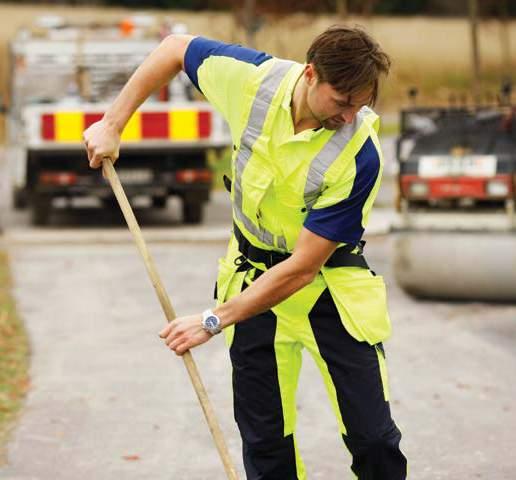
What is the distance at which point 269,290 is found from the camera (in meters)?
4.19

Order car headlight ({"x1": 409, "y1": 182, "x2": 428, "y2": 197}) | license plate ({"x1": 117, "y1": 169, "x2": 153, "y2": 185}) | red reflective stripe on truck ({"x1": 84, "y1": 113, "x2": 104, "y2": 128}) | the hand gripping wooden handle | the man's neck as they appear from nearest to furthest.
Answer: the man's neck
the hand gripping wooden handle
car headlight ({"x1": 409, "y1": 182, "x2": 428, "y2": 197})
red reflective stripe on truck ({"x1": 84, "y1": 113, "x2": 104, "y2": 128})
license plate ({"x1": 117, "y1": 169, "x2": 153, "y2": 185})

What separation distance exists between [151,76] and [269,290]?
843mm

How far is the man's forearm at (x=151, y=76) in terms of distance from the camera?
4.55 meters

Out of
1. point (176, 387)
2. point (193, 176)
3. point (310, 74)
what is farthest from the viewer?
point (193, 176)

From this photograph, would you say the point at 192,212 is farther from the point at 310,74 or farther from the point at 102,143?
the point at 310,74

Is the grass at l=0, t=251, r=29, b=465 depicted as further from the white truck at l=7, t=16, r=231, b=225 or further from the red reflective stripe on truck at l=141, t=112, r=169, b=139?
the red reflective stripe on truck at l=141, t=112, r=169, b=139

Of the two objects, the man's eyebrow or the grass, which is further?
the grass

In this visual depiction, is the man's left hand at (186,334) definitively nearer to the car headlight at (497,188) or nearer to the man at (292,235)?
the man at (292,235)

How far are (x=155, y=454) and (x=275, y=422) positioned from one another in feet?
6.10

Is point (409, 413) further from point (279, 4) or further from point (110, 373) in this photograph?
point (279, 4)

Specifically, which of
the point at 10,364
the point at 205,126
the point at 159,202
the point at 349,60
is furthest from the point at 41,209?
the point at 349,60

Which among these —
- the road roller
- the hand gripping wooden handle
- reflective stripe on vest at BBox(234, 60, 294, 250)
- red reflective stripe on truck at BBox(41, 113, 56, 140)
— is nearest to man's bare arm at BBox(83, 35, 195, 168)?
the hand gripping wooden handle

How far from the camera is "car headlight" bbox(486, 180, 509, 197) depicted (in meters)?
9.62

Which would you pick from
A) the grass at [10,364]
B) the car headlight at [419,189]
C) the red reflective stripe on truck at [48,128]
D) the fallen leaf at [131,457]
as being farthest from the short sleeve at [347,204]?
the red reflective stripe on truck at [48,128]
